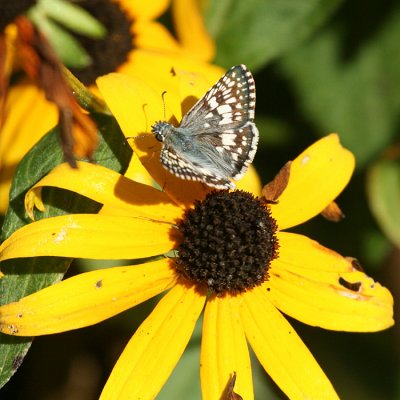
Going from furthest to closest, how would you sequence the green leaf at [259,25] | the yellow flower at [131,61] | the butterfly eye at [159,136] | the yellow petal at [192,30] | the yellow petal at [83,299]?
the green leaf at [259,25]
the yellow petal at [192,30]
the yellow flower at [131,61]
the butterfly eye at [159,136]
the yellow petal at [83,299]

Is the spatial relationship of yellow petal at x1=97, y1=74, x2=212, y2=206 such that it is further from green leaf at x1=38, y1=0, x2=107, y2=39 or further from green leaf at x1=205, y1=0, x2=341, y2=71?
green leaf at x1=205, y1=0, x2=341, y2=71

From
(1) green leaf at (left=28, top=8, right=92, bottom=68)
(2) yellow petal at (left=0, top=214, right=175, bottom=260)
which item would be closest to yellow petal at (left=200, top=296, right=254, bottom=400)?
(2) yellow petal at (left=0, top=214, right=175, bottom=260)

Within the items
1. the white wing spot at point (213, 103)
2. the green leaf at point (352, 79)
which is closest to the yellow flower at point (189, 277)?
the white wing spot at point (213, 103)

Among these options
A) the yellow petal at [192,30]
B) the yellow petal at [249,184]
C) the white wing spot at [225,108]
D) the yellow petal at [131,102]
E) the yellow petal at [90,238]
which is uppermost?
the white wing spot at [225,108]

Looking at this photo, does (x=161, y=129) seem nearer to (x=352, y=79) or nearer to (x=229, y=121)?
(x=229, y=121)

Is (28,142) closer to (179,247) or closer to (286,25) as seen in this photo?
(179,247)

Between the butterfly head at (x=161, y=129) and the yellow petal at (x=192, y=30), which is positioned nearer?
the butterfly head at (x=161, y=129)

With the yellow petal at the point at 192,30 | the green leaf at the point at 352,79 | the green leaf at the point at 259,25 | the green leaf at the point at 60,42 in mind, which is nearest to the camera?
the green leaf at the point at 60,42

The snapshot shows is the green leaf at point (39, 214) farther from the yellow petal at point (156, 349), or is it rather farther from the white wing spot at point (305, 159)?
the white wing spot at point (305, 159)
